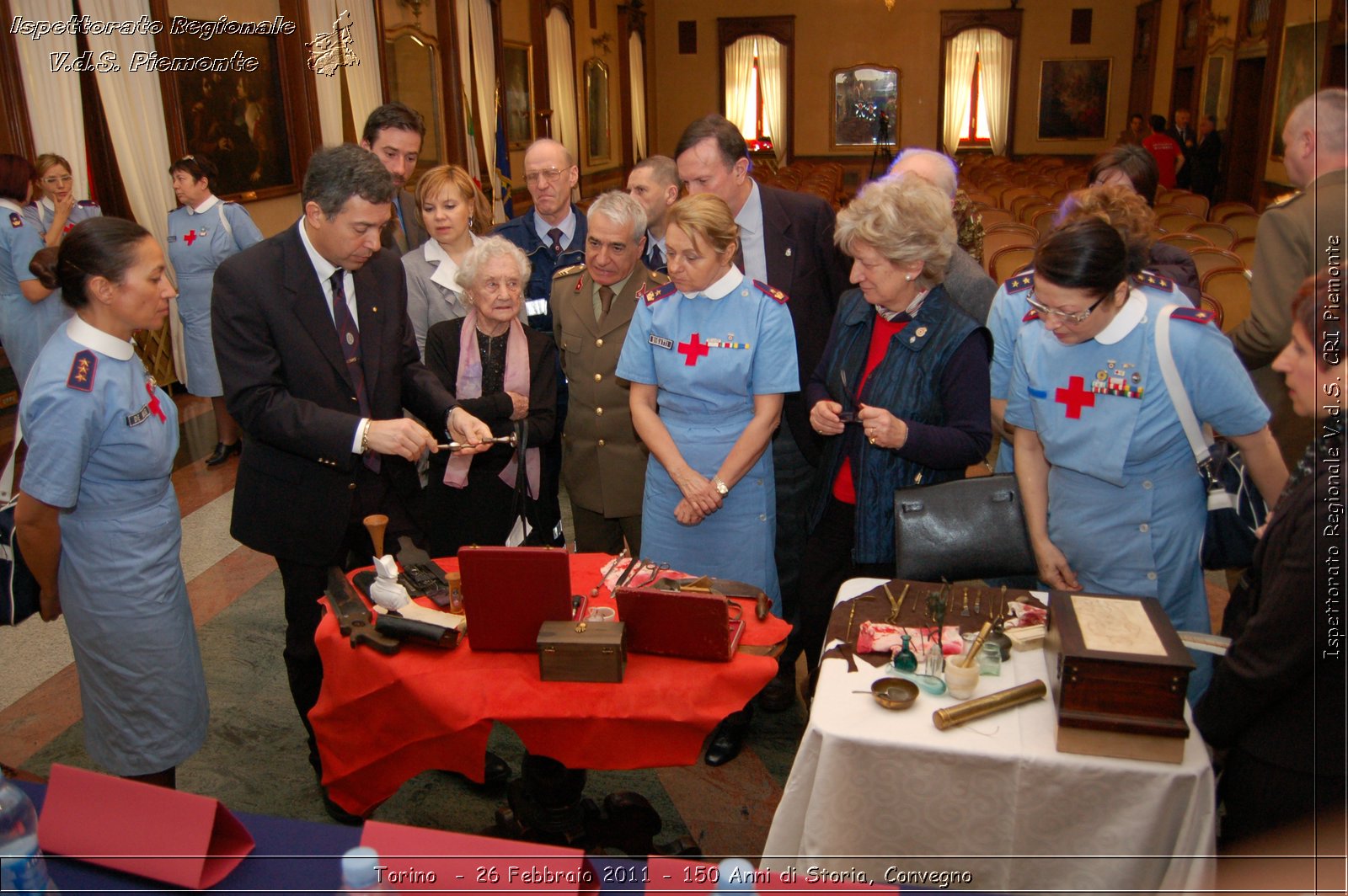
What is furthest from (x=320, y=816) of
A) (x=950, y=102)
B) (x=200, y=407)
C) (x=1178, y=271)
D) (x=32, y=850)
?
(x=950, y=102)

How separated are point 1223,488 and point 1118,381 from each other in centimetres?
34

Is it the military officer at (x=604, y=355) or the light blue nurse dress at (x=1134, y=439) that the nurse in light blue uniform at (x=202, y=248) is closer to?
the military officer at (x=604, y=355)

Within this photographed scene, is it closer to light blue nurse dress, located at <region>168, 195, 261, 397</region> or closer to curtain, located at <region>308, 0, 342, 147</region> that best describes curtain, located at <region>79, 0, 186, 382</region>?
light blue nurse dress, located at <region>168, 195, 261, 397</region>

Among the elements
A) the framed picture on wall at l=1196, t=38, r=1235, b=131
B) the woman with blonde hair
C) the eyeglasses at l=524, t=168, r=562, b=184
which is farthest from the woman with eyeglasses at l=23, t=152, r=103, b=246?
the framed picture on wall at l=1196, t=38, r=1235, b=131

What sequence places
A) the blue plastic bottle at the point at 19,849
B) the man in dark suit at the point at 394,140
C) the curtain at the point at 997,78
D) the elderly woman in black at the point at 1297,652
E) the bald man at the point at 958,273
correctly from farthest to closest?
the curtain at the point at 997,78, the man in dark suit at the point at 394,140, the bald man at the point at 958,273, the elderly woman in black at the point at 1297,652, the blue plastic bottle at the point at 19,849

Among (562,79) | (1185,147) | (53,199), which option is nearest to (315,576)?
(53,199)

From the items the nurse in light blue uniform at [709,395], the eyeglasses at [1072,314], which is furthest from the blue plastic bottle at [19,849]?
the eyeglasses at [1072,314]

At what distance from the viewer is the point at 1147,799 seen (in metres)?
1.70

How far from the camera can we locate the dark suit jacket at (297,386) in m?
2.50

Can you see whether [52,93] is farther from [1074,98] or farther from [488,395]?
[1074,98]

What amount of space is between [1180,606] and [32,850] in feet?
7.73

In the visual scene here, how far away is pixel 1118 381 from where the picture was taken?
225 cm

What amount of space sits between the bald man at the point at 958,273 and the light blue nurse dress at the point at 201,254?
4.01 meters

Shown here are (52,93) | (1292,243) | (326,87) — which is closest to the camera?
(1292,243)
